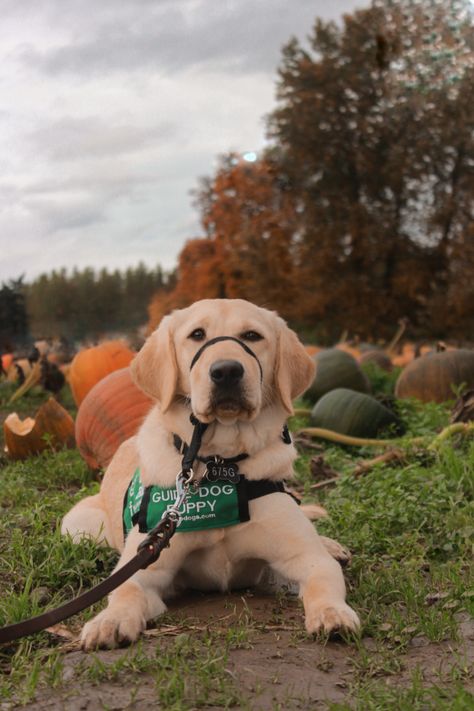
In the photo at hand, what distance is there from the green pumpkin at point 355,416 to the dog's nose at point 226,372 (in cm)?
546

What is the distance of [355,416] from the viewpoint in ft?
28.2

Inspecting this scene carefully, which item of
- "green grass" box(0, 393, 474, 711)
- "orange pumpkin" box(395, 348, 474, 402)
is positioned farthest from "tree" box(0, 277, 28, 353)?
"green grass" box(0, 393, 474, 711)

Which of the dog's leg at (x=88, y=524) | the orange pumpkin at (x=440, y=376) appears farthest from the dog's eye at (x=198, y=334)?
the orange pumpkin at (x=440, y=376)

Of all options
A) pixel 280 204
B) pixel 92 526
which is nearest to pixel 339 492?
pixel 92 526

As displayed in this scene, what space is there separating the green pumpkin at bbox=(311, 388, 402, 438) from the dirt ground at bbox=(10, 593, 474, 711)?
5067 millimetres

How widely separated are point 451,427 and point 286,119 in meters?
21.0

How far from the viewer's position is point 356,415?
859 cm

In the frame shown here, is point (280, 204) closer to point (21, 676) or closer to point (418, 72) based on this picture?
point (418, 72)

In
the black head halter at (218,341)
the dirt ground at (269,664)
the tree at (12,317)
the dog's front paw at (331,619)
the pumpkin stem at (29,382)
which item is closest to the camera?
the dirt ground at (269,664)

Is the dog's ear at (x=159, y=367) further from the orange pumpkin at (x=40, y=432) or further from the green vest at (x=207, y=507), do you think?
the orange pumpkin at (x=40, y=432)

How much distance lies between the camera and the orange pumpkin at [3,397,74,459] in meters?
7.92

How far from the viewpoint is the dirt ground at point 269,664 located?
2.56 metres

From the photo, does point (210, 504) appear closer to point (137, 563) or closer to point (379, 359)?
point (137, 563)

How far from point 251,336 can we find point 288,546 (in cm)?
89
